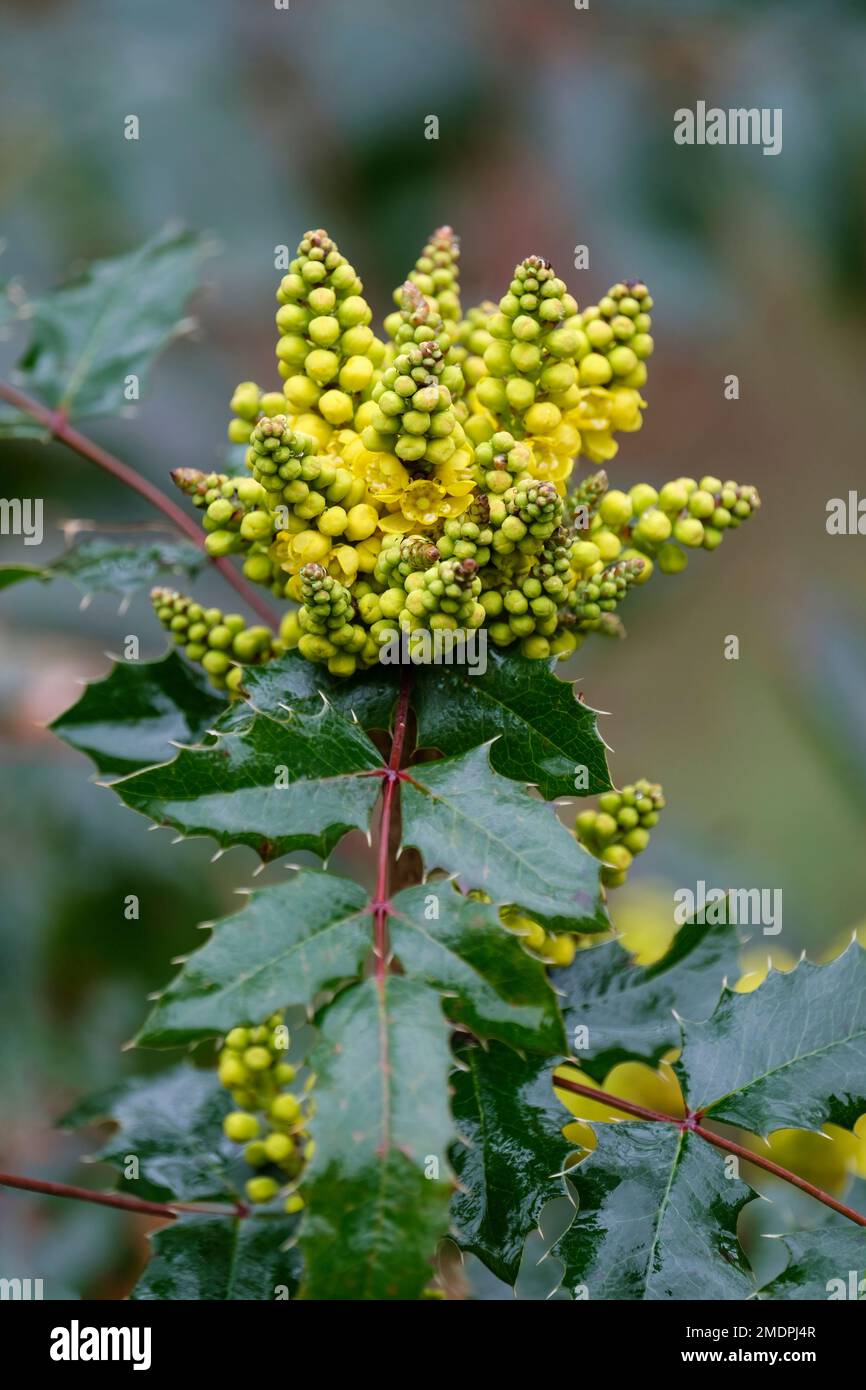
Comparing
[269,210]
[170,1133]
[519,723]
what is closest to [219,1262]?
[170,1133]

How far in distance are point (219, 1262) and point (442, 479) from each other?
0.96 meters

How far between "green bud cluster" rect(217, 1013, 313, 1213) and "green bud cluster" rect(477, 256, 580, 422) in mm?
744

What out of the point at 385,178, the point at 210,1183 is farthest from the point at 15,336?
the point at 210,1183

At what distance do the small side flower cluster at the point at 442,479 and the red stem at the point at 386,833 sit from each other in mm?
80

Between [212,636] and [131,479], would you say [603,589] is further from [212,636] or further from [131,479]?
[131,479]

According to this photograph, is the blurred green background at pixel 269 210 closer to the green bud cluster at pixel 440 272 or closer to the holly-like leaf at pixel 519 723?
the green bud cluster at pixel 440 272

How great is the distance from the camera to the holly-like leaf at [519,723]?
1.33 meters

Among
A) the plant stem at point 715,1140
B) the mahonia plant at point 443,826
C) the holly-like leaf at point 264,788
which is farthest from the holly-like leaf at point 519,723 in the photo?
the plant stem at point 715,1140

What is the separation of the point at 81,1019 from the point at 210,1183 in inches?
41.3

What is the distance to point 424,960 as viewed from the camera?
3.96ft

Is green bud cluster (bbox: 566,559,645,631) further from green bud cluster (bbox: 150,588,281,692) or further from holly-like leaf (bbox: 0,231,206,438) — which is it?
holly-like leaf (bbox: 0,231,206,438)

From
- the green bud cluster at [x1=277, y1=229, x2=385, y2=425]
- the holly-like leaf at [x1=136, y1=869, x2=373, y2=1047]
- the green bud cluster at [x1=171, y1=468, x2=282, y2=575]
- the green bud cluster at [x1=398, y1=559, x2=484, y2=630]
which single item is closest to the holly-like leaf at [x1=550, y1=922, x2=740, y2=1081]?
the holly-like leaf at [x1=136, y1=869, x2=373, y2=1047]

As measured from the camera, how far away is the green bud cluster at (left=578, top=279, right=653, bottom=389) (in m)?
1.39

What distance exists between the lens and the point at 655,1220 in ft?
4.42
